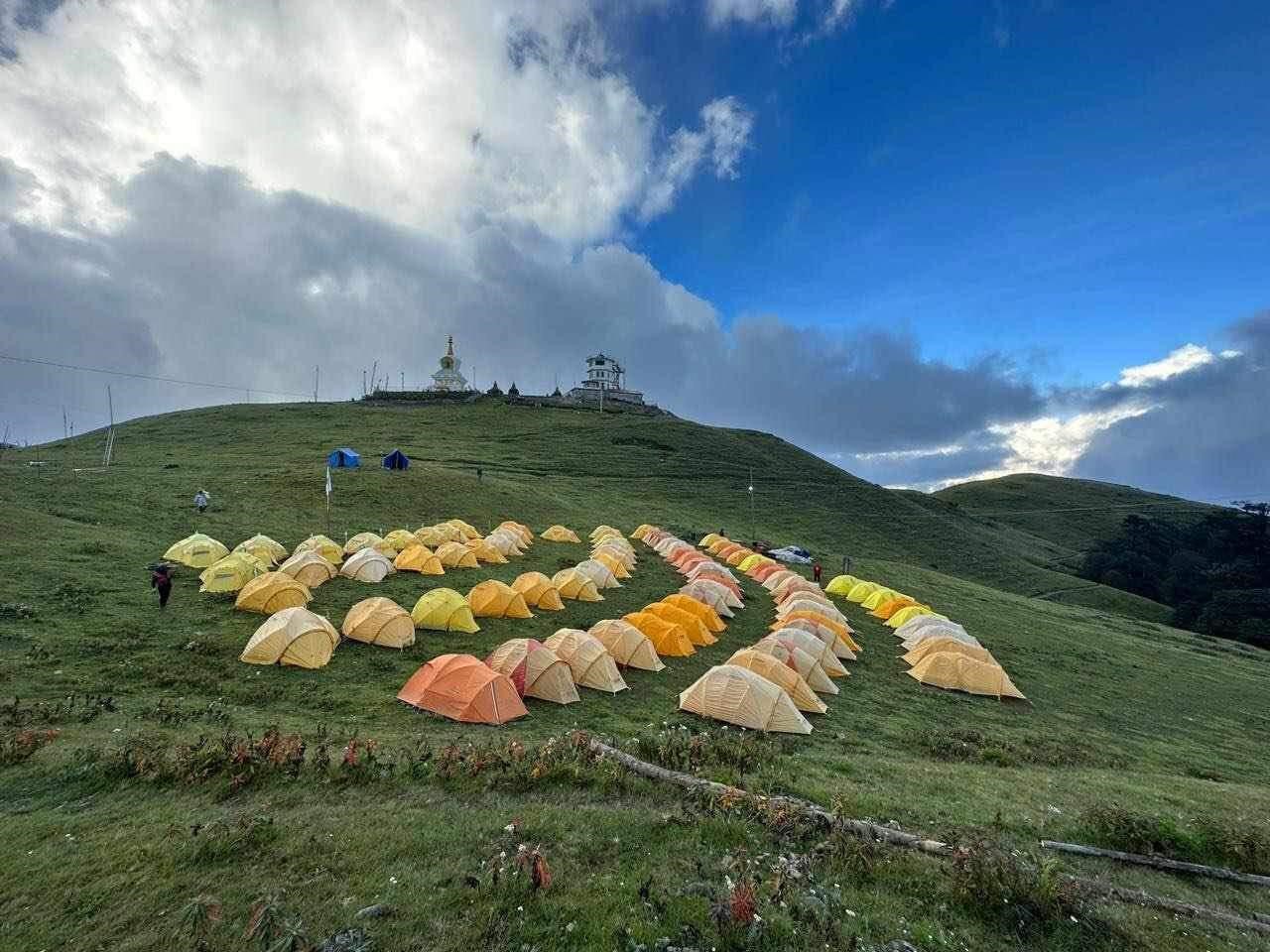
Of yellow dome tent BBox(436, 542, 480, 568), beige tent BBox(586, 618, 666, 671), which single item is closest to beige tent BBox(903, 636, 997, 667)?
beige tent BBox(586, 618, 666, 671)

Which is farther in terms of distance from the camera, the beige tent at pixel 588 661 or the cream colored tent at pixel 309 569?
the cream colored tent at pixel 309 569

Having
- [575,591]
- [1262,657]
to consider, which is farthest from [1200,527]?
[575,591]

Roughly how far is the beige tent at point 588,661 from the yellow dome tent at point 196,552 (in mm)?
20706

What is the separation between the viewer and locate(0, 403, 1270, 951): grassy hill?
777 centimetres

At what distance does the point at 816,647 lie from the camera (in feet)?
81.4

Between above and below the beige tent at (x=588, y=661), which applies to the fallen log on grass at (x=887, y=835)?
below

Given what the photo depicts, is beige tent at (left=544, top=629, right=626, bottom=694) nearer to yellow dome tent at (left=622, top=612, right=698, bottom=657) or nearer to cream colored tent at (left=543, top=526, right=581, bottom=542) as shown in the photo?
yellow dome tent at (left=622, top=612, right=698, bottom=657)

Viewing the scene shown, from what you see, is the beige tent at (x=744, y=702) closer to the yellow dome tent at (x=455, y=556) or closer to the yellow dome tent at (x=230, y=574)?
the yellow dome tent at (x=455, y=556)

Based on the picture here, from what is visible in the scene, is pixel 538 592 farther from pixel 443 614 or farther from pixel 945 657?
pixel 945 657

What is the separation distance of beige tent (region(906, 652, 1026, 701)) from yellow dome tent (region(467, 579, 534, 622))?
60.7 ft

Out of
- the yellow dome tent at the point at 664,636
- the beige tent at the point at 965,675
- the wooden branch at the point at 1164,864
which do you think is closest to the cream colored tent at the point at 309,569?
the yellow dome tent at the point at 664,636

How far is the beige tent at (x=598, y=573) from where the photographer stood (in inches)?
1335

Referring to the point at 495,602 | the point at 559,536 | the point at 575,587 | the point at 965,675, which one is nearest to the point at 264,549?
the point at 495,602

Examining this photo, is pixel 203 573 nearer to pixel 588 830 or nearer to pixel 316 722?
pixel 316 722
